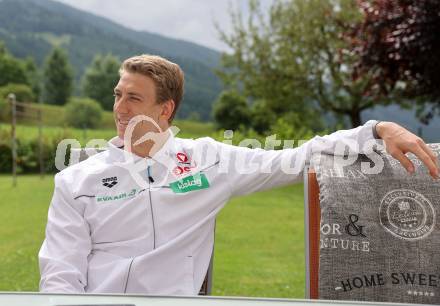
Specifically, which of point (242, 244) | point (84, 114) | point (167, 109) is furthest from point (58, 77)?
point (167, 109)

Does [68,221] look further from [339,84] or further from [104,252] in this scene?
[339,84]

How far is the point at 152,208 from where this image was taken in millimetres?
2049

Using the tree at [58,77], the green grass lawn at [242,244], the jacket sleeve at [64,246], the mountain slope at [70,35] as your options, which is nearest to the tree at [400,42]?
the green grass lawn at [242,244]

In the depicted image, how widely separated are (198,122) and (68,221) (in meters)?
28.0

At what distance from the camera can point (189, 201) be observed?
2.08m

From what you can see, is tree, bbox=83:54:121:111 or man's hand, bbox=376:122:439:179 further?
tree, bbox=83:54:121:111

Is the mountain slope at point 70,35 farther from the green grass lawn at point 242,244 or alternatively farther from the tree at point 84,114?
the green grass lawn at point 242,244

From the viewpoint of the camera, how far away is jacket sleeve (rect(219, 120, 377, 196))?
6.65 ft

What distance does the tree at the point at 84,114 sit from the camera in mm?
29516

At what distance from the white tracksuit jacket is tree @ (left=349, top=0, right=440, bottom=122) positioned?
848 cm

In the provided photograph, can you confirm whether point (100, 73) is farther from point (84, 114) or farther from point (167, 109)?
point (167, 109)

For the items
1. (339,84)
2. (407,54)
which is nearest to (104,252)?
(407,54)

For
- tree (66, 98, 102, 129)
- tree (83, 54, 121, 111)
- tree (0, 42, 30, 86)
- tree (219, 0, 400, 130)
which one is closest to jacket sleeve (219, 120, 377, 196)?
tree (219, 0, 400, 130)

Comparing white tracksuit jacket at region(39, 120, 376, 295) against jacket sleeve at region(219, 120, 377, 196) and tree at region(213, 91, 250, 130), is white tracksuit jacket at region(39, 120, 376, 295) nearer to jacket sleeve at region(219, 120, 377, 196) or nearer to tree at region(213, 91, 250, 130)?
jacket sleeve at region(219, 120, 377, 196)
